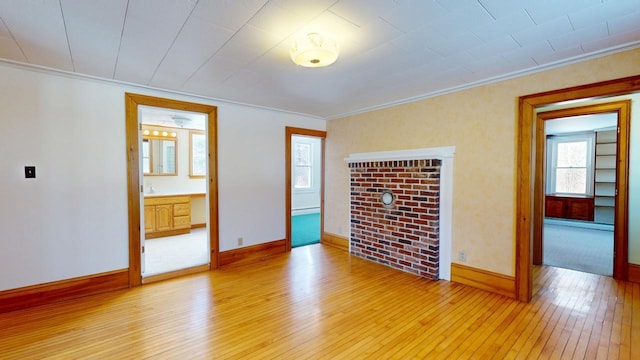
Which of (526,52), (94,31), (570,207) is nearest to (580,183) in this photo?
(570,207)

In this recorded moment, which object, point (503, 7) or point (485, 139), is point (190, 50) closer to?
point (503, 7)

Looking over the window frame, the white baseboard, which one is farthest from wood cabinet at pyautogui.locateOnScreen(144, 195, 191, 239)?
the window frame

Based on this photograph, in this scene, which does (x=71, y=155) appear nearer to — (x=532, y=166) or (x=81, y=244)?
(x=81, y=244)

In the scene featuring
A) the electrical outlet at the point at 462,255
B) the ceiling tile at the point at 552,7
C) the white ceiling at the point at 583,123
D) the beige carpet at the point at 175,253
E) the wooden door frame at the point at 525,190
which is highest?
the white ceiling at the point at 583,123

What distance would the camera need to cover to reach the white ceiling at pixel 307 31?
1.67 m

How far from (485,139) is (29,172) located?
460cm

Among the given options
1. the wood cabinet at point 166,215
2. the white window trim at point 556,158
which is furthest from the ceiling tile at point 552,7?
the white window trim at point 556,158

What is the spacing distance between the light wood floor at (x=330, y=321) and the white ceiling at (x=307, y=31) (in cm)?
226

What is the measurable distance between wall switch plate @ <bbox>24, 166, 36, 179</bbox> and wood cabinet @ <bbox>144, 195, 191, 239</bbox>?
2611 millimetres

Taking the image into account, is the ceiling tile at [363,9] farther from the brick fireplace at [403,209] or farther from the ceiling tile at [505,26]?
the brick fireplace at [403,209]

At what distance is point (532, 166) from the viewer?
279 centimetres

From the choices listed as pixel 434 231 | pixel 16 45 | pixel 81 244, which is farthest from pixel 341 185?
pixel 16 45

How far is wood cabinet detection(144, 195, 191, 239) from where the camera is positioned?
5.28 m

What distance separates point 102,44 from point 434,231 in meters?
3.69
